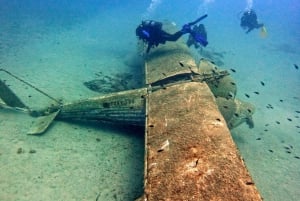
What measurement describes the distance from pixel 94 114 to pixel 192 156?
4.13m

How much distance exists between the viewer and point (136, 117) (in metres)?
7.83

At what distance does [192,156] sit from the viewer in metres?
4.84

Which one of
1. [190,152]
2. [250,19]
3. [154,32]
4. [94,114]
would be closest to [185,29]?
[154,32]

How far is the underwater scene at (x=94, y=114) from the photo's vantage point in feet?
21.3

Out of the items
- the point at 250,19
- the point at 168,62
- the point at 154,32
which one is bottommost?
the point at 168,62

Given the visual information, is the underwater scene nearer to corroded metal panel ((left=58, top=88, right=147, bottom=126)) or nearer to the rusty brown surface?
corroded metal panel ((left=58, top=88, right=147, bottom=126))

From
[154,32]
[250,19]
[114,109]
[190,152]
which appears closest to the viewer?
[190,152]

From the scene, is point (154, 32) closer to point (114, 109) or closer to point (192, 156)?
point (114, 109)

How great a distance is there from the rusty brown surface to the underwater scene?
1.44m

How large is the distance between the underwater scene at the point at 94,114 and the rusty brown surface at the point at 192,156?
1.44 metres

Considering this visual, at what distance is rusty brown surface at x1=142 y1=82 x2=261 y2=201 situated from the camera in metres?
4.13

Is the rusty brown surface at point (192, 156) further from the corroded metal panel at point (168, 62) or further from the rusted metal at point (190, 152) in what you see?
the corroded metal panel at point (168, 62)

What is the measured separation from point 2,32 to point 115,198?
14591 mm

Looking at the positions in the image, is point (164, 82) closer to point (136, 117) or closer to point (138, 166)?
point (136, 117)
